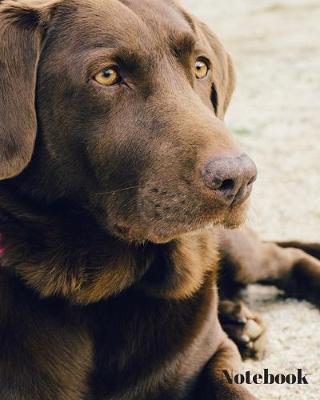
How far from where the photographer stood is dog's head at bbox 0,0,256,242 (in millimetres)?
2711

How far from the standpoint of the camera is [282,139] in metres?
7.16

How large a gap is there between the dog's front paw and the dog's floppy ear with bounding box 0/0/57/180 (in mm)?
1434

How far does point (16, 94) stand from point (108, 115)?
35 centimetres

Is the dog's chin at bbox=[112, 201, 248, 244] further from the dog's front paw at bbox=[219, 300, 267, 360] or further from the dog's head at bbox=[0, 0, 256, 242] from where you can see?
the dog's front paw at bbox=[219, 300, 267, 360]

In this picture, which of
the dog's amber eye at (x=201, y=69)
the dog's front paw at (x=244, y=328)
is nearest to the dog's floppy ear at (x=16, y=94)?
the dog's amber eye at (x=201, y=69)

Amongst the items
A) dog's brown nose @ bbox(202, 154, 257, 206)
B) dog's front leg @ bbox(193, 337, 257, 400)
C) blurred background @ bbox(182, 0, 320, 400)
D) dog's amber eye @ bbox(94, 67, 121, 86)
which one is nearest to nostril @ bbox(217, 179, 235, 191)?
dog's brown nose @ bbox(202, 154, 257, 206)

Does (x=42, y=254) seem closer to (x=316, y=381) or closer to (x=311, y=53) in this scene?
(x=316, y=381)

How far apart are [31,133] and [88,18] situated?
488mm

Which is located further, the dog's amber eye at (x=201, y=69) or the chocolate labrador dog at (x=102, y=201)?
the dog's amber eye at (x=201, y=69)

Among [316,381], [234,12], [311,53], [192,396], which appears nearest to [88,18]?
[192,396]

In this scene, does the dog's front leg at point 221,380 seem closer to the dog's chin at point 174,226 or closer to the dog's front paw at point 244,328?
the dog's front paw at point 244,328

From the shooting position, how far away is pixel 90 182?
9.47ft

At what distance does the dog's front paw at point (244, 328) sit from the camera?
3.64 m

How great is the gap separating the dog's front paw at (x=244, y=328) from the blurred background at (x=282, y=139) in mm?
65
